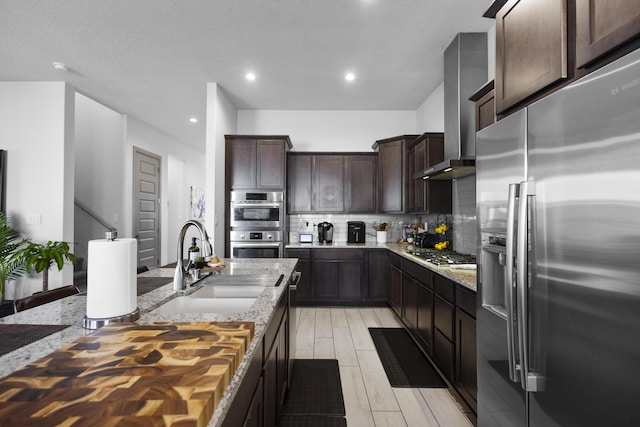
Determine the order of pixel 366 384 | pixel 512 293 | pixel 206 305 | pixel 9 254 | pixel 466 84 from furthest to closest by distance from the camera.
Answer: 1. pixel 9 254
2. pixel 466 84
3. pixel 366 384
4. pixel 206 305
5. pixel 512 293

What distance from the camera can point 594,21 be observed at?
3.43 ft

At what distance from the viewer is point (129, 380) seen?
24.6 inches

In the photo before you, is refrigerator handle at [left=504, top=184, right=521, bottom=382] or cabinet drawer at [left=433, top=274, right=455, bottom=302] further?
cabinet drawer at [left=433, top=274, right=455, bottom=302]

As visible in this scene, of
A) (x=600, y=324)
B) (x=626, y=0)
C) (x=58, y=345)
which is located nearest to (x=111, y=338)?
(x=58, y=345)

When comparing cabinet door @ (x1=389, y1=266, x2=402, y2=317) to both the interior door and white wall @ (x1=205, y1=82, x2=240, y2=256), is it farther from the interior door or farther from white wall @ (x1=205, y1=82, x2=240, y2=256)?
the interior door

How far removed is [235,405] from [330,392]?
1754 millimetres

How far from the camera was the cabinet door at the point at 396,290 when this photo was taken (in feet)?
12.4

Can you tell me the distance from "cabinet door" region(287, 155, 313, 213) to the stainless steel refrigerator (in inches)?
139

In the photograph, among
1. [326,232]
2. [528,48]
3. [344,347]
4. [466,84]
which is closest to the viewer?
[528,48]

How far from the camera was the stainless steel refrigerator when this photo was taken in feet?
2.76

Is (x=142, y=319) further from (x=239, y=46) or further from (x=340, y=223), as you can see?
(x=340, y=223)

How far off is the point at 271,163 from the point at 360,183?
1.37 metres

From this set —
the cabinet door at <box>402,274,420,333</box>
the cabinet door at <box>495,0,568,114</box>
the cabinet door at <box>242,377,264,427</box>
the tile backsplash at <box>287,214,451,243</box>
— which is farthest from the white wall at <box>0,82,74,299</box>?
the cabinet door at <box>495,0,568,114</box>

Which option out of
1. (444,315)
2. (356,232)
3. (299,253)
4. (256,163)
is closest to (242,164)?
(256,163)
